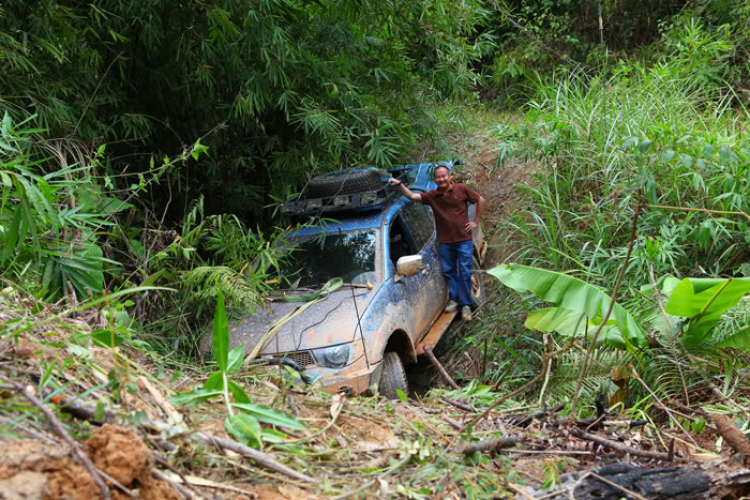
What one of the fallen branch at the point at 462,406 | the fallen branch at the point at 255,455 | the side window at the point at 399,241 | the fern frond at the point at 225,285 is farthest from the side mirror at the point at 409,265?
the fallen branch at the point at 255,455

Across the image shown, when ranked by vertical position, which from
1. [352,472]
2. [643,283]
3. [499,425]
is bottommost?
[643,283]

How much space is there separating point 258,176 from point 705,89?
5.98 meters

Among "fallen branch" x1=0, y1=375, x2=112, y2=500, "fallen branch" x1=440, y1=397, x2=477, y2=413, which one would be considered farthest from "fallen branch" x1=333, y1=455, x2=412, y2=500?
"fallen branch" x1=440, y1=397, x2=477, y2=413

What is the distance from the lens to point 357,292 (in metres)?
5.53

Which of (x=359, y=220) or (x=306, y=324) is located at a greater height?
(x=359, y=220)

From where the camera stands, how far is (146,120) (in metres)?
6.47

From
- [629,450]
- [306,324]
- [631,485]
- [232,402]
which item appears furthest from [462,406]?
[306,324]

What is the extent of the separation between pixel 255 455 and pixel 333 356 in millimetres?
2593

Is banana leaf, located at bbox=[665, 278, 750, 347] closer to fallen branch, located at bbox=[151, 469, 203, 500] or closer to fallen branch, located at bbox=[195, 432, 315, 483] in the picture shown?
fallen branch, located at bbox=[195, 432, 315, 483]

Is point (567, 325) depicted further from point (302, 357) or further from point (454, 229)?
point (454, 229)

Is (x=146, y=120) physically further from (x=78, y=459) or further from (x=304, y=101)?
(x=78, y=459)

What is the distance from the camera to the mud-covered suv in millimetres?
4906

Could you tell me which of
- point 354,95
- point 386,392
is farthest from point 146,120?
point 386,392

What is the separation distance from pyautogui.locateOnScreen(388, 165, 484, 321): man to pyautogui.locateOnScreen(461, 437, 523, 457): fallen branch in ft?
13.0
